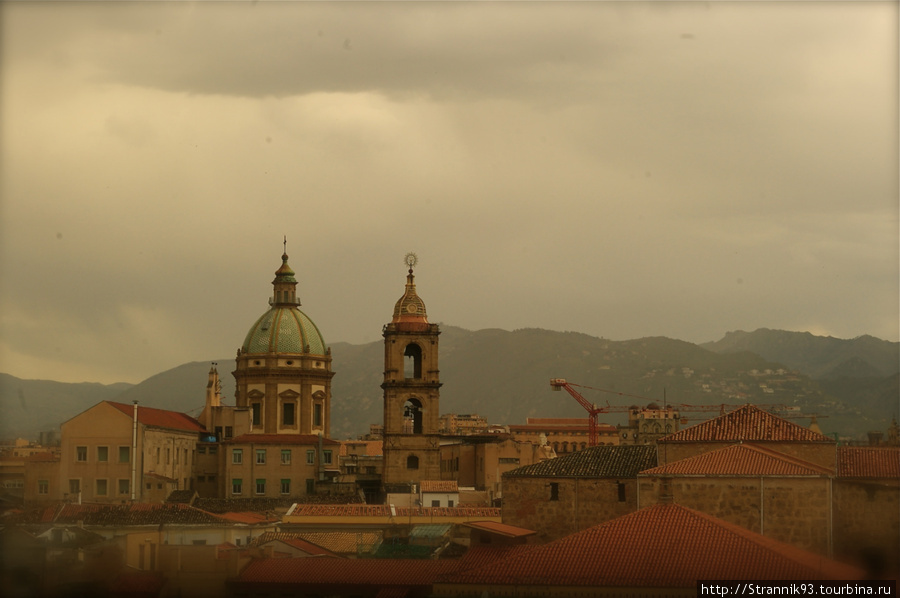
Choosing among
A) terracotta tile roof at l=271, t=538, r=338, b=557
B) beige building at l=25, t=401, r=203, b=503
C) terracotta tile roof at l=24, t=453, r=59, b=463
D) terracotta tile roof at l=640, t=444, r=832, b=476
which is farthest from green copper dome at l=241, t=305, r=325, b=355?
terracotta tile roof at l=640, t=444, r=832, b=476

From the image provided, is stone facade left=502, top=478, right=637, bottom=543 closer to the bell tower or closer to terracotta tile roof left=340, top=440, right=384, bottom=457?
the bell tower

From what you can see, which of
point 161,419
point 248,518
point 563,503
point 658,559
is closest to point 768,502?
point 563,503

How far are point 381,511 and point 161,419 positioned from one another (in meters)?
27.6

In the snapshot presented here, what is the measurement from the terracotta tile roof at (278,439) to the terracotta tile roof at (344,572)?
154 ft

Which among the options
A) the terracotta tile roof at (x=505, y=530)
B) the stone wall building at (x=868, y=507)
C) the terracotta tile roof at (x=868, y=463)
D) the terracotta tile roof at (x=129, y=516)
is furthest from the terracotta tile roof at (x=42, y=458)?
the stone wall building at (x=868, y=507)

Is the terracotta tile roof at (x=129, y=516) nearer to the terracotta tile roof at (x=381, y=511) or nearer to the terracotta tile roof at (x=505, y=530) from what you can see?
the terracotta tile roof at (x=381, y=511)

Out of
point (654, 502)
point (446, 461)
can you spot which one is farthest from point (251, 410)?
point (654, 502)

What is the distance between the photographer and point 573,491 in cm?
6109

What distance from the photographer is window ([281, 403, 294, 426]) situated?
357 feet

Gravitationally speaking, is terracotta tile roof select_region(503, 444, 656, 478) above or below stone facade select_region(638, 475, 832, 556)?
above

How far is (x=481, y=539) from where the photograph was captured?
61000mm

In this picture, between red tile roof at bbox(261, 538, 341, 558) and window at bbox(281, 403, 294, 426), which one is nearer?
red tile roof at bbox(261, 538, 341, 558)

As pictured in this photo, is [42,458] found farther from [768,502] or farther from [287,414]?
[768,502]

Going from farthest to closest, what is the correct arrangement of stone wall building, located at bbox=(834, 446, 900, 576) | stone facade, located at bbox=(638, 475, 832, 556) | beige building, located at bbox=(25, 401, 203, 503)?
beige building, located at bbox=(25, 401, 203, 503) → stone facade, located at bbox=(638, 475, 832, 556) → stone wall building, located at bbox=(834, 446, 900, 576)
